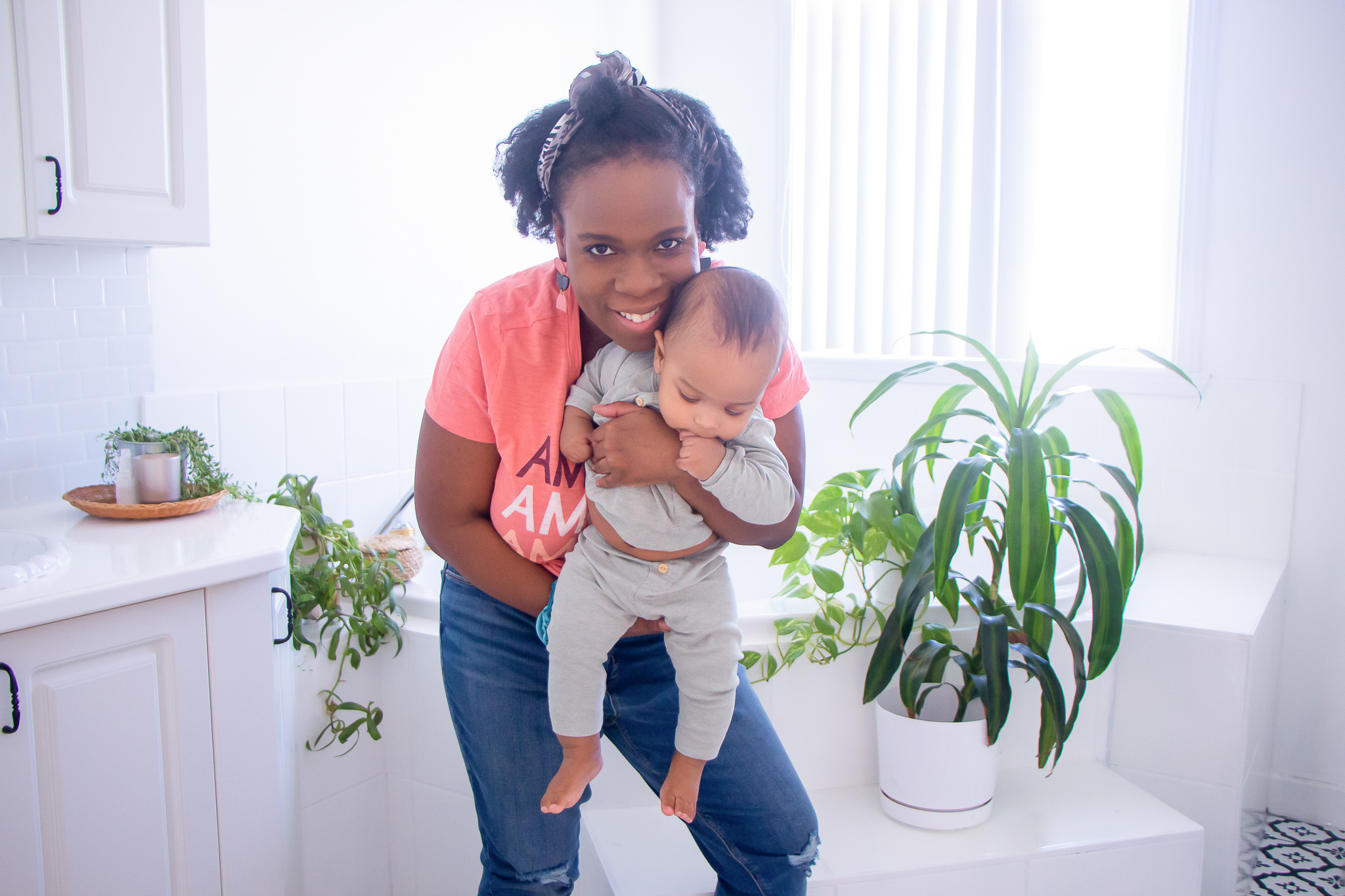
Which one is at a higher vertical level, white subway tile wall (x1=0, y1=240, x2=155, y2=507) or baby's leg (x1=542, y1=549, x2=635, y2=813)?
white subway tile wall (x1=0, y1=240, x2=155, y2=507)

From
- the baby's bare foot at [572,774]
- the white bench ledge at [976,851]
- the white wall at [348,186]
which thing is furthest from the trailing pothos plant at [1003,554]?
the white wall at [348,186]

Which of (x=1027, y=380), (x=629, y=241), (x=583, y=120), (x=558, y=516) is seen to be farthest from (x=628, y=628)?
(x=1027, y=380)

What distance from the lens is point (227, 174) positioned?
1.98 meters

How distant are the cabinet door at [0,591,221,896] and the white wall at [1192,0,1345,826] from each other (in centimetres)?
253

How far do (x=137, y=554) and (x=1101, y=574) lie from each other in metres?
1.56

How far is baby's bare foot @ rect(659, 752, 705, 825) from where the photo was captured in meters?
1.09

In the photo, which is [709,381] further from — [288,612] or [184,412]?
[184,412]

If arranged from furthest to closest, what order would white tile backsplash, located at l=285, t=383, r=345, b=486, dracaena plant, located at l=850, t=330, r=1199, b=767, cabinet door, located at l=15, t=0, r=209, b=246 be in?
1. white tile backsplash, located at l=285, t=383, r=345, b=486
2. dracaena plant, located at l=850, t=330, r=1199, b=767
3. cabinet door, located at l=15, t=0, r=209, b=246

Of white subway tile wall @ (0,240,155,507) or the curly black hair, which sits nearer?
the curly black hair

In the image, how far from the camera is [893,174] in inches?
113

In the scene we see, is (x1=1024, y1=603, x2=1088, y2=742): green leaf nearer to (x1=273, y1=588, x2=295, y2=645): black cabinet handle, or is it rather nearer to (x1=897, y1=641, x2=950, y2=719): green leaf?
(x1=897, y1=641, x2=950, y2=719): green leaf

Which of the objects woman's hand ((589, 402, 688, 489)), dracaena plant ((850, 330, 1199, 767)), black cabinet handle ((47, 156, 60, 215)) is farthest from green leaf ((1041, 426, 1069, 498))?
black cabinet handle ((47, 156, 60, 215))

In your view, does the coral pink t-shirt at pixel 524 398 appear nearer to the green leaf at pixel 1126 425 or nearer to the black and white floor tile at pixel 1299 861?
the green leaf at pixel 1126 425

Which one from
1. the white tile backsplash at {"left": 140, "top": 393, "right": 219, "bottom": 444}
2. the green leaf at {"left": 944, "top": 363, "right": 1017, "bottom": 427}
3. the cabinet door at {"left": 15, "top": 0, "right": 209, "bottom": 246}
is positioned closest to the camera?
the cabinet door at {"left": 15, "top": 0, "right": 209, "bottom": 246}
